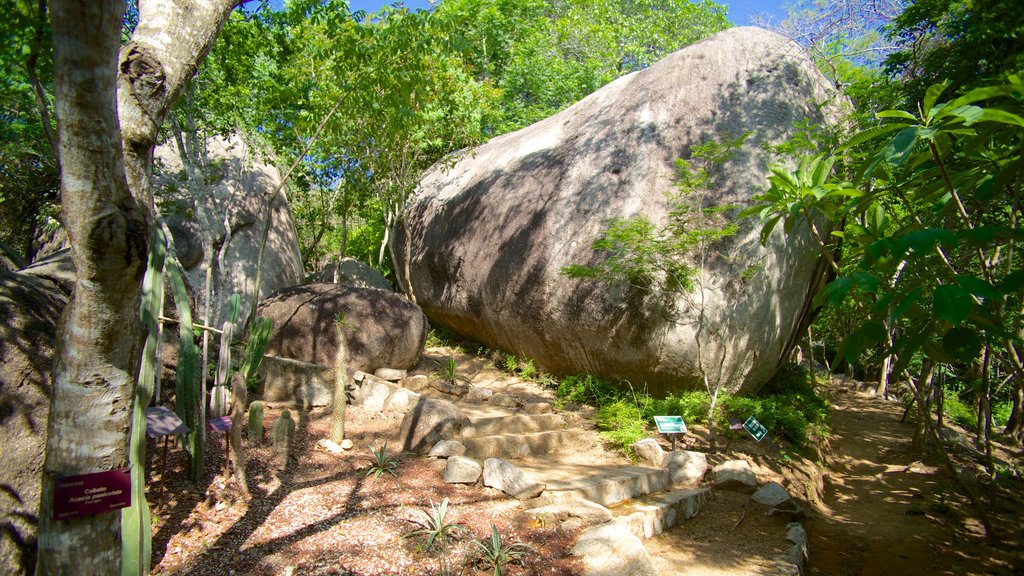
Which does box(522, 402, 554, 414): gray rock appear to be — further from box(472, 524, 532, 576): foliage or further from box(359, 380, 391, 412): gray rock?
Answer: box(472, 524, 532, 576): foliage

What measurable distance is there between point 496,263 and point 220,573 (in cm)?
632

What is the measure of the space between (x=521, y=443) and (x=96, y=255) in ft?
15.0

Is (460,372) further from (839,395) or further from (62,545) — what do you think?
(839,395)

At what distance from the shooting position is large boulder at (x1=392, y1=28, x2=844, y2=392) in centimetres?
705

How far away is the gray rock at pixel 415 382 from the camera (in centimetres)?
755


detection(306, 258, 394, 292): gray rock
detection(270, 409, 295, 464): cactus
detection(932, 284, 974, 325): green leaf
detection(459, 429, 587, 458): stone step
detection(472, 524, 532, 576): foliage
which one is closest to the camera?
detection(932, 284, 974, 325): green leaf

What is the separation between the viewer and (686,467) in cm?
566

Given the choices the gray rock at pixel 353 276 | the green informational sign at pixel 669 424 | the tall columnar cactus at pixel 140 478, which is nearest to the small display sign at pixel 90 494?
the tall columnar cactus at pixel 140 478

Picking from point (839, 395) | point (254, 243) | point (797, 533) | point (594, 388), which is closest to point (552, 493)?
point (797, 533)

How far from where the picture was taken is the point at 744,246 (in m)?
7.05

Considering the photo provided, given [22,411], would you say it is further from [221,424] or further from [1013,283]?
[1013,283]

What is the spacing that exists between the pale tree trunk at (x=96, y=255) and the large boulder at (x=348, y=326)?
499 centimetres

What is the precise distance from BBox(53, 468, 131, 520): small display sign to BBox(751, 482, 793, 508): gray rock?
5289 millimetres

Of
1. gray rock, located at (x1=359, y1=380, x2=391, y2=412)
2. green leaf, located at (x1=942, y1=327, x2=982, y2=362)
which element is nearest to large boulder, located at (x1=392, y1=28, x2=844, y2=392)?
gray rock, located at (x1=359, y1=380, x2=391, y2=412)
